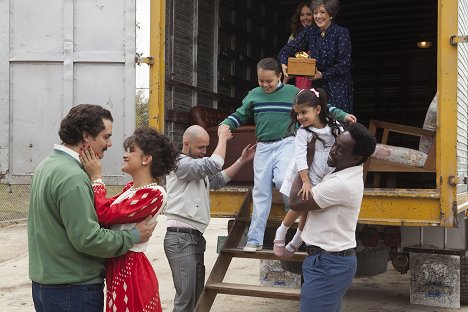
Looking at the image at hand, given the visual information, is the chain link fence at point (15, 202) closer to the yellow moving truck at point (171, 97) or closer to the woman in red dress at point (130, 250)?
the yellow moving truck at point (171, 97)

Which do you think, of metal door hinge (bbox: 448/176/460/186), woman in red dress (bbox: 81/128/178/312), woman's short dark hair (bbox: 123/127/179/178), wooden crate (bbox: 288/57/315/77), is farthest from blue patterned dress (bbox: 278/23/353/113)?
woman in red dress (bbox: 81/128/178/312)

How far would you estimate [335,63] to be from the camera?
232 inches

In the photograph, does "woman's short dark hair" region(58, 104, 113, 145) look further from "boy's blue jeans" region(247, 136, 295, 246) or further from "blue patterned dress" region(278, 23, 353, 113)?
"blue patterned dress" region(278, 23, 353, 113)

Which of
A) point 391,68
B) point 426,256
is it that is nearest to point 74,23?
point 426,256

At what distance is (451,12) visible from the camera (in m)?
4.81

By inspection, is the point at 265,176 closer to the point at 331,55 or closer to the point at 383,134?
the point at 331,55

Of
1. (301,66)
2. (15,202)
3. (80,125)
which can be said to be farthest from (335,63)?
(15,202)

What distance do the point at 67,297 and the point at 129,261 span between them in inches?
11.9

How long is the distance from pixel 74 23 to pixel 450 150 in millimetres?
3042

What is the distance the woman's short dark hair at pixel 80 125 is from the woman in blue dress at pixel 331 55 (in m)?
3.06

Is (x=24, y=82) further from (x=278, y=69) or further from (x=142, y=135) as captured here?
(x=142, y=135)

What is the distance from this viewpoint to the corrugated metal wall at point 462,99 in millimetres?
4965

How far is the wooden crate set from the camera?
5523 mm

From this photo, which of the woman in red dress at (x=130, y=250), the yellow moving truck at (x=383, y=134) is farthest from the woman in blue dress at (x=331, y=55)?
the woman in red dress at (x=130, y=250)
